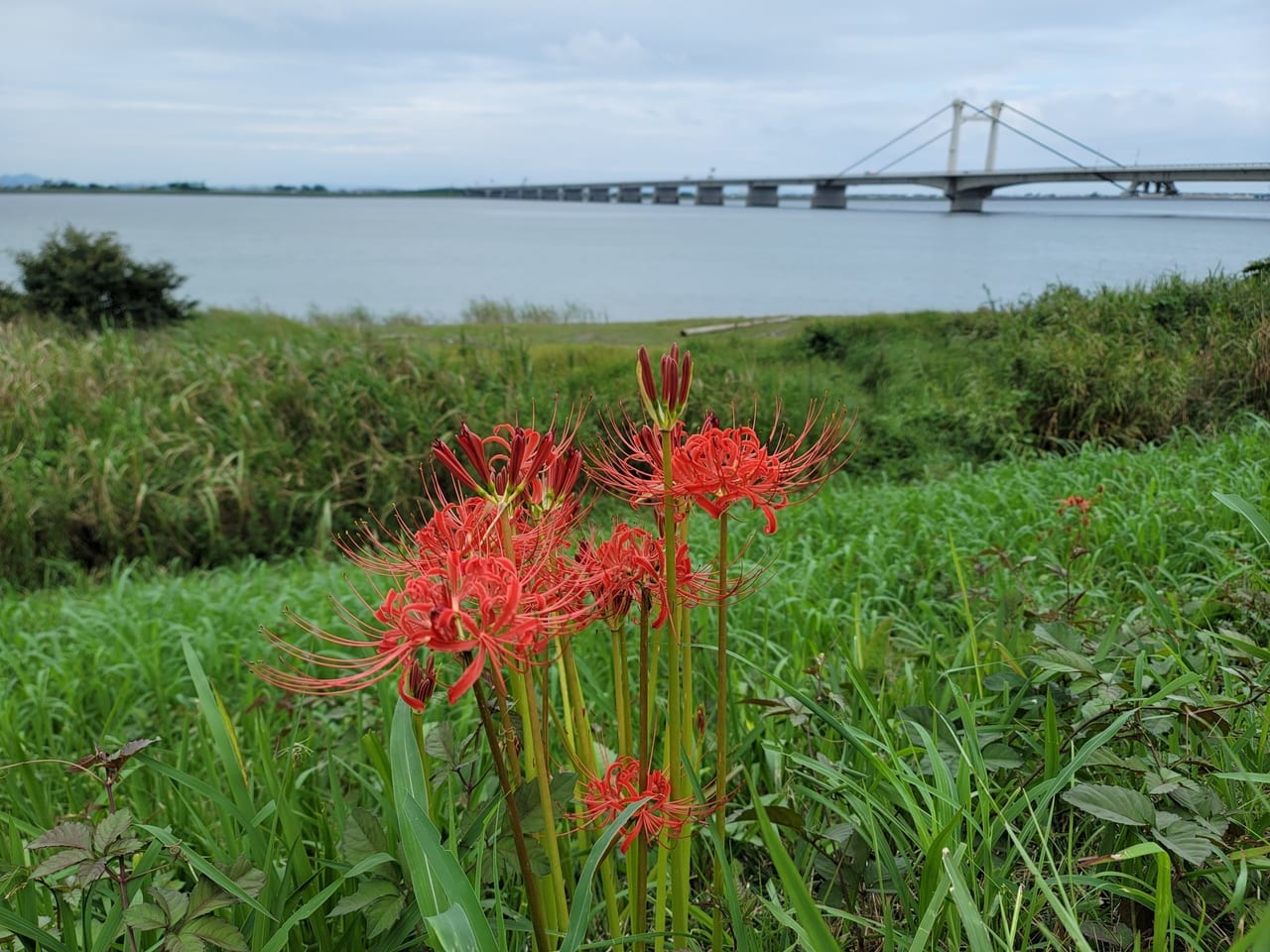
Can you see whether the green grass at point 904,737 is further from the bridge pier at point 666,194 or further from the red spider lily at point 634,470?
the bridge pier at point 666,194

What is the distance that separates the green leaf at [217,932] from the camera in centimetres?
100

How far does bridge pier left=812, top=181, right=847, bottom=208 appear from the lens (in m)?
7.47

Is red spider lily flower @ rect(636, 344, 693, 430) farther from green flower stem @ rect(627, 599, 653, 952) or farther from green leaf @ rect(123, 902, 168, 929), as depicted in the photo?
green leaf @ rect(123, 902, 168, 929)

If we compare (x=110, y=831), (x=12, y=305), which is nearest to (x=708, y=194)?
(x=12, y=305)

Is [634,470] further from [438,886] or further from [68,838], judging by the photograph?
[68,838]

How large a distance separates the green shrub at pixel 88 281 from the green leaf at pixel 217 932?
10194 millimetres

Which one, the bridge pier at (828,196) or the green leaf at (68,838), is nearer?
the green leaf at (68,838)

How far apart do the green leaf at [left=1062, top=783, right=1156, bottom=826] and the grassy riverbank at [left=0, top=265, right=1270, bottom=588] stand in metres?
3.31

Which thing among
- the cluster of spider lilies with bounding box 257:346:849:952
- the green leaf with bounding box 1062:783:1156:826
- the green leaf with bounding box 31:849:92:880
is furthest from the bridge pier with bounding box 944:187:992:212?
the green leaf with bounding box 31:849:92:880

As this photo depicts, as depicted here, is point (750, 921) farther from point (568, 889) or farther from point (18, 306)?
point (18, 306)

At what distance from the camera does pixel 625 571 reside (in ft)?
3.05

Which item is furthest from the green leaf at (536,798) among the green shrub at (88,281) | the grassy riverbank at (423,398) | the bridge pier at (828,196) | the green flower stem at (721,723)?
the green shrub at (88,281)

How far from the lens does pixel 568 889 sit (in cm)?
146

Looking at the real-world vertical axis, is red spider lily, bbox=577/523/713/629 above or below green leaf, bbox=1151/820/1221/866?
above
